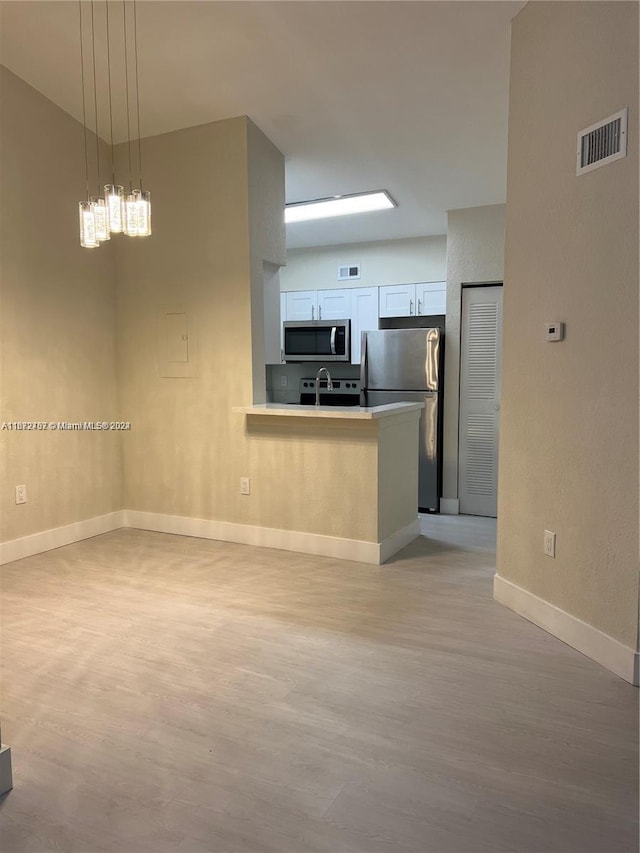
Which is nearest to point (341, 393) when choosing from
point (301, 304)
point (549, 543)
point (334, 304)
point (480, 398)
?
point (334, 304)

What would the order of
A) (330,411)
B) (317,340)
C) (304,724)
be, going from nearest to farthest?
(304,724)
(330,411)
(317,340)

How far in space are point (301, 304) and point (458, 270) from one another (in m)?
1.97

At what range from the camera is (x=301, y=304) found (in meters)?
6.44

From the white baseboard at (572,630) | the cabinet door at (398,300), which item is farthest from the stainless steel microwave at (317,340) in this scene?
the white baseboard at (572,630)

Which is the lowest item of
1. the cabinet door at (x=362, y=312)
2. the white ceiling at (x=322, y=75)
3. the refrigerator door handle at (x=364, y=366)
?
the refrigerator door handle at (x=364, y=366)

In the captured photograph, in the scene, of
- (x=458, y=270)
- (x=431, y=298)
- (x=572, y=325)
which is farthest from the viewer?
(x=431, y=298)

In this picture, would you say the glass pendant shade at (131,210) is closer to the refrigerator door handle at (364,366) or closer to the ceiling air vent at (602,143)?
the ceiling air vent at (602,143)

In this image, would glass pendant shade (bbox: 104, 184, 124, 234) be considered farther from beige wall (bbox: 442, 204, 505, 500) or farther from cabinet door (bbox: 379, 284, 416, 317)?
cabinet door (bbox: 379, 284, 416, 317)

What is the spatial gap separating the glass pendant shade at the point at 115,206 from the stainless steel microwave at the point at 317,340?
3545 mm

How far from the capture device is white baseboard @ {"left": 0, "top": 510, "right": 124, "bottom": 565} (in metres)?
3.78

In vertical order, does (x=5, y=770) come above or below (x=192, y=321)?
below

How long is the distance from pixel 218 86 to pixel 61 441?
255 centimetres

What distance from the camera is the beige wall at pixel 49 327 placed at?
3721mm

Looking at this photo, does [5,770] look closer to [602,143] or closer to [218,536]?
[218,536]
